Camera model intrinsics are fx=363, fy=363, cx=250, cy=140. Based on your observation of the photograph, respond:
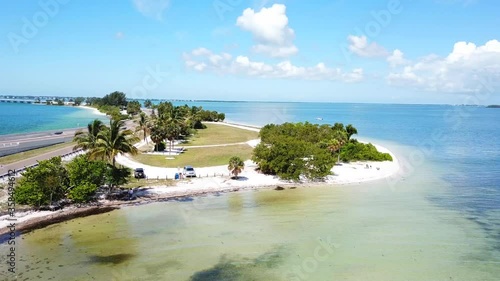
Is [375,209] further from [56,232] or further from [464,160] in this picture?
[464,160]

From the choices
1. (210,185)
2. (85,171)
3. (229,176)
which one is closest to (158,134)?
(229,176)

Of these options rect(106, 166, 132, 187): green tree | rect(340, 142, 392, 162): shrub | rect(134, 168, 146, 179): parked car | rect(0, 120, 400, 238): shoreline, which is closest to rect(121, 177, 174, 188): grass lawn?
rect(134, 168, 146, 179): parked car

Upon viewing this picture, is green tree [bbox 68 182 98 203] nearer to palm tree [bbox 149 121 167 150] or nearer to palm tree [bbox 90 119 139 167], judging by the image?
palm tree [bbox 90 119 139 167]

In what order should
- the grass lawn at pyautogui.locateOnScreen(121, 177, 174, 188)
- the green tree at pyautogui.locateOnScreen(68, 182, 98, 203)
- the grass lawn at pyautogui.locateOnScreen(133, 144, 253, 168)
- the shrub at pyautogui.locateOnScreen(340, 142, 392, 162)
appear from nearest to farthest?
the green tree at pyautogui.locateOnScreen(68, 182, 98, 203)
the grass lawn at pyautogui.locateOnScreen(121, 177, 174, 188)
the grass lawn at pyautogui.locateOnScreen(133, 144, 253, 168)
the shrub at pyautogui.locateOnScreen(340, 142, 392, 162)

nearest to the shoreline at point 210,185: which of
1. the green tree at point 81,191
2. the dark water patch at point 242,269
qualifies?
the green tree at point 81,191

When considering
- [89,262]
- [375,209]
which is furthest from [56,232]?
[375,209]

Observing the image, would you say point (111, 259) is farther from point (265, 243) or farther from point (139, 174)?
point (139, 174)
